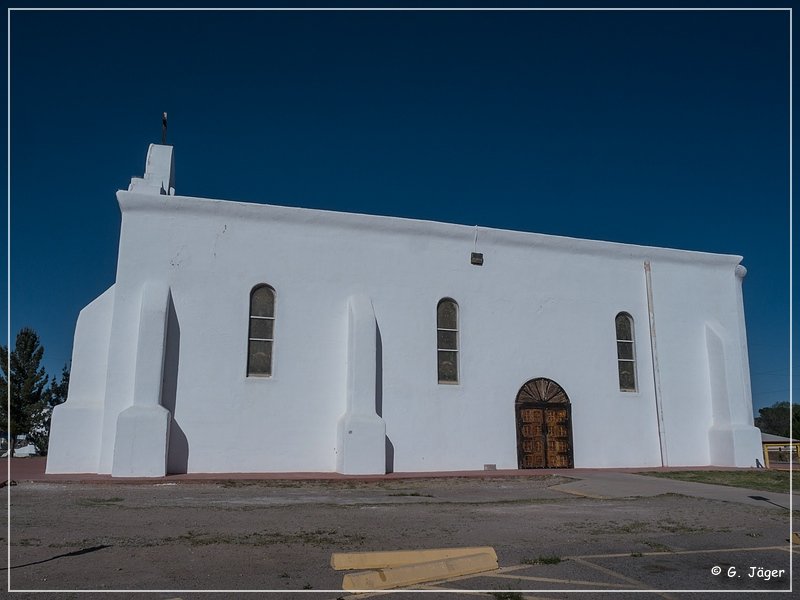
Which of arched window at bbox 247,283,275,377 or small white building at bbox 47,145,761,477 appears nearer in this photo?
small white building at bbox 47,145,761,477

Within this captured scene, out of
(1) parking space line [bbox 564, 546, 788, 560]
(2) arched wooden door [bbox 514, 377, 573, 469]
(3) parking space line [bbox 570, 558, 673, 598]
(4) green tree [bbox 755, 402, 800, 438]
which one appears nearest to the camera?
(3) parking space line [bbox 570, 558, 673, 598]

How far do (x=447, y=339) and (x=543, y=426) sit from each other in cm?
334

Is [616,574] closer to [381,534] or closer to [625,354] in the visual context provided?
[381,534]

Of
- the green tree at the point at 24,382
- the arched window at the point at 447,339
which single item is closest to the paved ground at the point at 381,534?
the arched window at the point at 447,339

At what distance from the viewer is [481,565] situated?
6.18 meters

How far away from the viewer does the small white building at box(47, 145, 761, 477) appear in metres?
14.6

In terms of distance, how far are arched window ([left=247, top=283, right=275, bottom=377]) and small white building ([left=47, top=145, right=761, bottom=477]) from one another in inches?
1.8

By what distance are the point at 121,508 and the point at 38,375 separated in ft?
94.9

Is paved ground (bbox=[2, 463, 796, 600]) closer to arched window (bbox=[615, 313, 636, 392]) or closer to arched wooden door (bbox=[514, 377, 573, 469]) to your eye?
arched wooden door (bbox=[514, 377, 573, 469])

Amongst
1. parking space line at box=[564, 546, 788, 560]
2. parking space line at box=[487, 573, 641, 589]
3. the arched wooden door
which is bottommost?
parking space line at box=[487, 573, 641, 589]

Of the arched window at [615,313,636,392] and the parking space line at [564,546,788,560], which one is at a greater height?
the arched window at [615,313,636,392]

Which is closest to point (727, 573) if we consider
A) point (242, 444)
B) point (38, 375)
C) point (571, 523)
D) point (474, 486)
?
point (571, 523)

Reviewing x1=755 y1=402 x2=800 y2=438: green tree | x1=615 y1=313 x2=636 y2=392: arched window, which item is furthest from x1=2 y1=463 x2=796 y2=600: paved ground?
x1=755 y1=402 x2=800 y2=438: green tree

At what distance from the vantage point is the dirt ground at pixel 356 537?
5.69 metres
